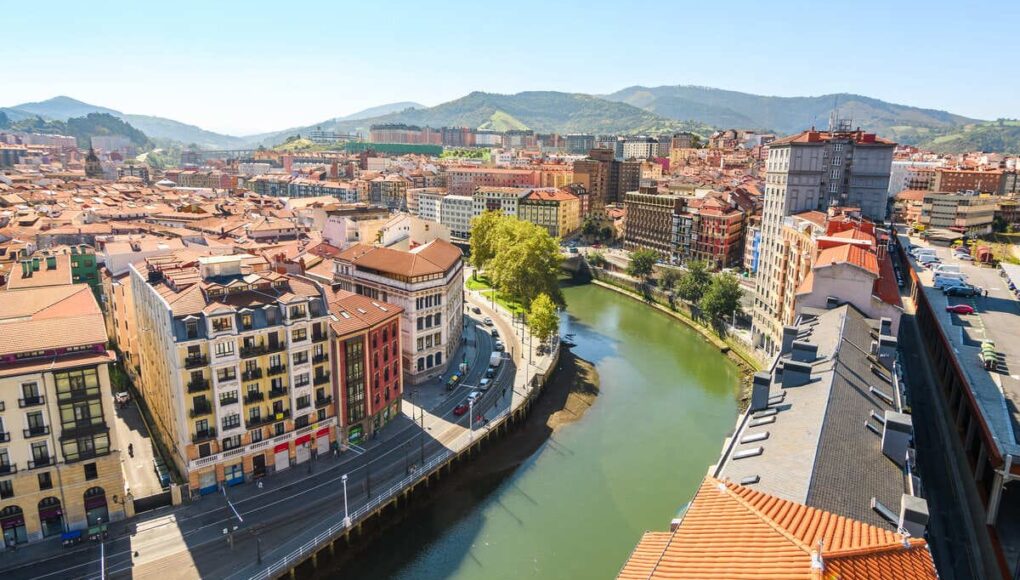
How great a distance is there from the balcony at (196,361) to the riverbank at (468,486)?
40.3 ft

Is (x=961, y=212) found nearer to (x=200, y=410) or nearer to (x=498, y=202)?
(x=498, y=202)

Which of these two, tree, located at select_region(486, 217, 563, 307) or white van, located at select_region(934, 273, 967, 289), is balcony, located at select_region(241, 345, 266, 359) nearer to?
tree, located at select_region(486, 217, 563, 307)

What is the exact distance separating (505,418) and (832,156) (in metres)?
45.2

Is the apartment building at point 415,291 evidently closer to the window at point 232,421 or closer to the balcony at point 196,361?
the window at point 232,421

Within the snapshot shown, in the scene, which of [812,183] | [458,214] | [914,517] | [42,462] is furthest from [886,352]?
[458,214]

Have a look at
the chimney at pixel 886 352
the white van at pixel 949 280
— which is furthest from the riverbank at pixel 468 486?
the white van at pixel 949 280

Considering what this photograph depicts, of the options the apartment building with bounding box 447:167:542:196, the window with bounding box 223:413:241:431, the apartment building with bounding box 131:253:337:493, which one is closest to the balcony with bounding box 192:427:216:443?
the apartment building with bounding box 131:253:337:493

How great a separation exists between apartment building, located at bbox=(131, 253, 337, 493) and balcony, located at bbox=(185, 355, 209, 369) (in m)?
0.05

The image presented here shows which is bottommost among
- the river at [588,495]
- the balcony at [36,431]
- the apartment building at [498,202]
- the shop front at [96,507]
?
the river at [588,495]

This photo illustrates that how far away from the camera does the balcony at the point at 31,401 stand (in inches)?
1126

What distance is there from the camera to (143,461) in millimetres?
37875

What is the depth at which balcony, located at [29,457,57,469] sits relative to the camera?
29.2 meters

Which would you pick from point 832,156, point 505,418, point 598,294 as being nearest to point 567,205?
point 598,294

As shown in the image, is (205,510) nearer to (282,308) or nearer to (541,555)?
(282,308)
